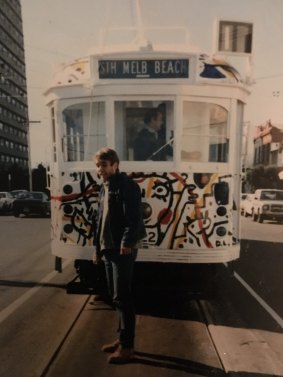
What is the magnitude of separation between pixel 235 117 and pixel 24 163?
10010 cm

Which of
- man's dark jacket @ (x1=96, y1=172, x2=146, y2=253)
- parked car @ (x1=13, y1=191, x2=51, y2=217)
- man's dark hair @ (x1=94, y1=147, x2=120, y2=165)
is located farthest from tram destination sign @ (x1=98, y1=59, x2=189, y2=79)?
parked car @ (x1=13, y1=191, x2=51, y2=217)

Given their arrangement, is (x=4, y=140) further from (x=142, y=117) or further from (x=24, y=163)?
(x=142, y=117)

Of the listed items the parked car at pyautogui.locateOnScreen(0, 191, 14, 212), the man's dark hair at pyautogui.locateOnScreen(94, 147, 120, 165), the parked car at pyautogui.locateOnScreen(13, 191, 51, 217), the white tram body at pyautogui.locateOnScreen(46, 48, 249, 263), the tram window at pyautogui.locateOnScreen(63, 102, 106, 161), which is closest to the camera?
the man's dark hair at pyautogui.locateOnScreen(94, 147, 120, 165)

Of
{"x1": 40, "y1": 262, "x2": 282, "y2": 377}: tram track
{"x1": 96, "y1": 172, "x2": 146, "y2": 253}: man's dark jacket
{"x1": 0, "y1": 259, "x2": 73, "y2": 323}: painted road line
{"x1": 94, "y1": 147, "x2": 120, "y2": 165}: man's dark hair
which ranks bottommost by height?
{"x1": 0, "y1": 259, "x2": 73, "y2": 323}: painted road line

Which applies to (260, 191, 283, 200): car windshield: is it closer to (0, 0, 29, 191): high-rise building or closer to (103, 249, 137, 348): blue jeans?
(103, 249, 137, 348): blue jeans

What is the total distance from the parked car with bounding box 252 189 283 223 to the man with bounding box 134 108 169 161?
58.7ft

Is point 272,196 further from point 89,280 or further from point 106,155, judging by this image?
point 106,155

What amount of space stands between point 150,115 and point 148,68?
0.60 m

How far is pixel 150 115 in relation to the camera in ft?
19.5

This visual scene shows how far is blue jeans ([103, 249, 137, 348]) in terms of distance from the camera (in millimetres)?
4230

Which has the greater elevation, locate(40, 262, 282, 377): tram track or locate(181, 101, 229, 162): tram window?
locate(181, 101, 229, 162): tram window

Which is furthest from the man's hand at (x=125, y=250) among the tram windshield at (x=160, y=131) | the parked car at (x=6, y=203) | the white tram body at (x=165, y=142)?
the parked car at (x=6, y=203)

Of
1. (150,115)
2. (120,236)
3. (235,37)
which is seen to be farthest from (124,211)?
(235,37)

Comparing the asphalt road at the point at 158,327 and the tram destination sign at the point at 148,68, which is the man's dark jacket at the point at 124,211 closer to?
the asphalt road at the point at 158,327
